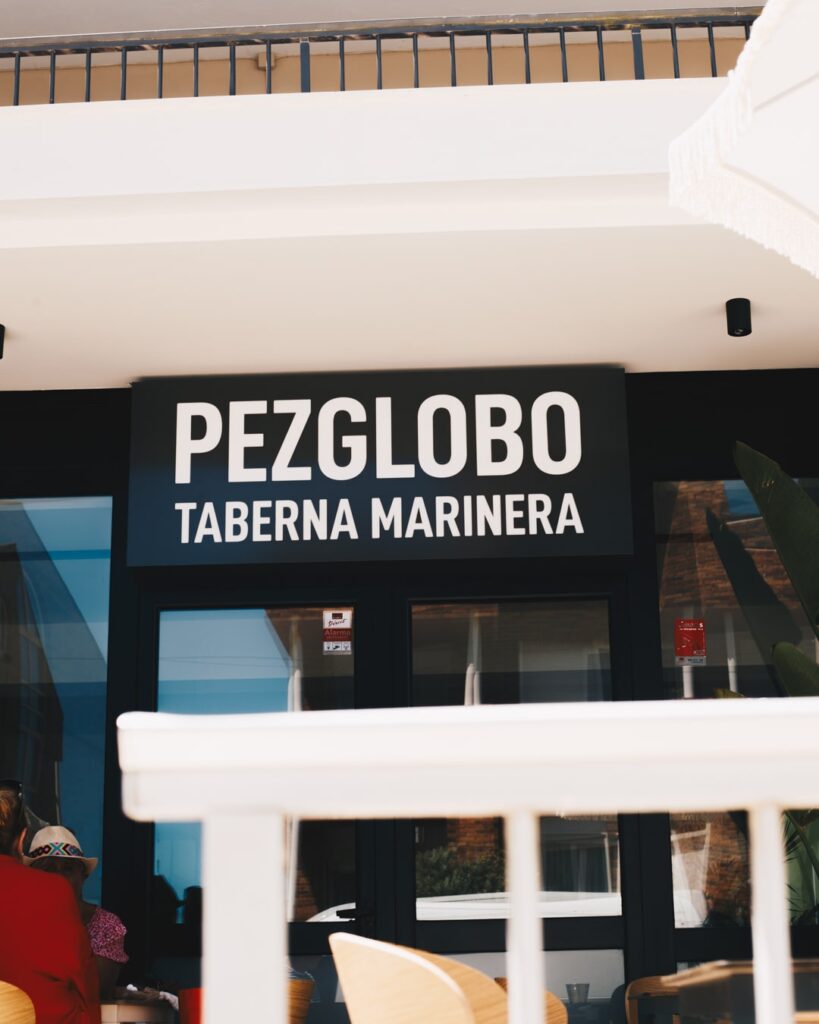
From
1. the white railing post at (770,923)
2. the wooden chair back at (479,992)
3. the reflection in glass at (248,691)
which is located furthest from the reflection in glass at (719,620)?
the white railing post at (770,923)

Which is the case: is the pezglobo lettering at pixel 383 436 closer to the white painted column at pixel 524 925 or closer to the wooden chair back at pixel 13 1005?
the wooden chair back at pixel 13 1005

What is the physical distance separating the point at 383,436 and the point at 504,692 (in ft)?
3.82

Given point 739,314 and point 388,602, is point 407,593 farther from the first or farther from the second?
point 739,314

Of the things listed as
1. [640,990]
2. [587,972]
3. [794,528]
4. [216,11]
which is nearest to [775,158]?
[794,528]

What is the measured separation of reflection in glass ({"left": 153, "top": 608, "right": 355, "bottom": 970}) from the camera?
15.6 ft

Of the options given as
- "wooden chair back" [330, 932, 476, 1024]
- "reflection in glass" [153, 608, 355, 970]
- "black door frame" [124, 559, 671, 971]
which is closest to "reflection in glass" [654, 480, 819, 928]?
"black door frame" [124, 559, 671, 971]

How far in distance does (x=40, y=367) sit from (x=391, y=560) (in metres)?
1.68

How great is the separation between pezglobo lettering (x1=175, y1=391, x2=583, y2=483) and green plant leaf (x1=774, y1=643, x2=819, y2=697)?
110 centimetres

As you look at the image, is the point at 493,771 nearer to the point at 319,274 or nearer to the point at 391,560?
the point at 319,274

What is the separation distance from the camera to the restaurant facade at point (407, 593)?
475 centimetres

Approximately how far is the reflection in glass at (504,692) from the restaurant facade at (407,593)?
12 millimetres

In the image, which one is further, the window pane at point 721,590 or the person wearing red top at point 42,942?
the window pane at point 721,590

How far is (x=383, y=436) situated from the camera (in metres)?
4.89

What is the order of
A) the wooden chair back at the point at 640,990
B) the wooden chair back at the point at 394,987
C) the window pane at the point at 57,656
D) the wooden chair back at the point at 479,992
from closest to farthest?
the wooden chair back at the point at 394,987
the wooden chair back at the point at 479,992
the wooden chair back at the point at 640,990
the window pane at the point at 57,656
